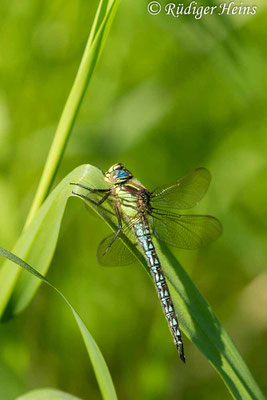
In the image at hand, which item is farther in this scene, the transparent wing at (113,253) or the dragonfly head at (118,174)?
the dragonfly head at (118,174)

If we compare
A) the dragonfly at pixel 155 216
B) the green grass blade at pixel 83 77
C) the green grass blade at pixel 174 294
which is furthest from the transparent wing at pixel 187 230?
the green grass blade at pixel 83 77

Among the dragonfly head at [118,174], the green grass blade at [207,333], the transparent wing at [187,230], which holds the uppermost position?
the dragonfly head at [118,174]

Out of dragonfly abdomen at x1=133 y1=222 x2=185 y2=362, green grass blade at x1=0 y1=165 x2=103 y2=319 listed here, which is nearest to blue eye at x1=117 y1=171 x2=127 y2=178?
dragonfly abdomen at x1=133 y1=222 x2=185 y2=362

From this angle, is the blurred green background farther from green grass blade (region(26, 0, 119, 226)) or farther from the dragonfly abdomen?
green grass blade (region(26, 0, 119, 226))

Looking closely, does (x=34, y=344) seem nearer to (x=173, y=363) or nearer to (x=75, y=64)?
(x=173, y=363)

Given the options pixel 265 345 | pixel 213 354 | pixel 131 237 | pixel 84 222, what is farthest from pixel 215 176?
pixel 213 354

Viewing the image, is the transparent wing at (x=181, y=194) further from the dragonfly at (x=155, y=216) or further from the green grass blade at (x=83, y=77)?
the green grass blade at (x=83, y=77)

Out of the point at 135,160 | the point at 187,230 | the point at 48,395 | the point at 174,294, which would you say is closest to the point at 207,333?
the point at 174,294

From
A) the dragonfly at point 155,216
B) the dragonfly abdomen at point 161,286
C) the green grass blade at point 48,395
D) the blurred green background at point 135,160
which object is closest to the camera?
the green grass blade at point 48,395
